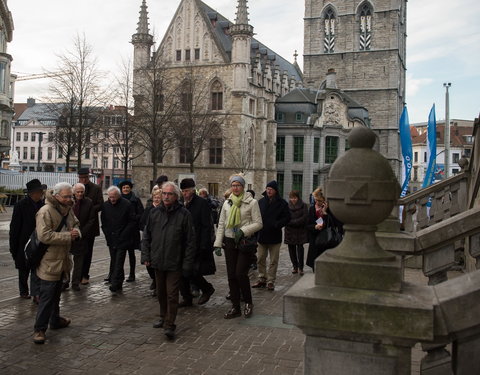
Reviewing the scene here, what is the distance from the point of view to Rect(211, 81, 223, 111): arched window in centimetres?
4606

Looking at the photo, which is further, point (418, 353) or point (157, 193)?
point (157, 193)

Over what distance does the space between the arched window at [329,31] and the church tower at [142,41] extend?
24239 mm

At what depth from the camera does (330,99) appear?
52.5 meters

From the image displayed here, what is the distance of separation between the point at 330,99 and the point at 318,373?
5155 centimetres

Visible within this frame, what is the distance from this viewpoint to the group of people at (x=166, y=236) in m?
5.90

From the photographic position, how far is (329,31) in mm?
61688

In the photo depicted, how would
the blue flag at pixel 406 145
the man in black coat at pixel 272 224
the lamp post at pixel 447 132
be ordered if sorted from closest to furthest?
the man in black coat at pixel 272 224
the blue flag at pixel 406 145
the lamp post at pixel 447 132

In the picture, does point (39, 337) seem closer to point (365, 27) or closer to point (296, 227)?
point (296, 227)

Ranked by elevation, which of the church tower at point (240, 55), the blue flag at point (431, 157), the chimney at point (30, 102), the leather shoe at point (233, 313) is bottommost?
the leather shoe at point (233, 313)

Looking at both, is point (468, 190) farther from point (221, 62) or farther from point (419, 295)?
point (221, 62)

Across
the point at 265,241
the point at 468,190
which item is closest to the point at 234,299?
the point at 265,241

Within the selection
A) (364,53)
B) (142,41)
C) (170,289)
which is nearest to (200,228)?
(170,289)

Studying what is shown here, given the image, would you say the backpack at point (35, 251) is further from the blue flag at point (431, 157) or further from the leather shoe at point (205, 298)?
the blue flag at point (431, 157)

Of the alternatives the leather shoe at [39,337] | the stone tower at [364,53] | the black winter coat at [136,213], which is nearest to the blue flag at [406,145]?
the black winter coat at [136,213]
